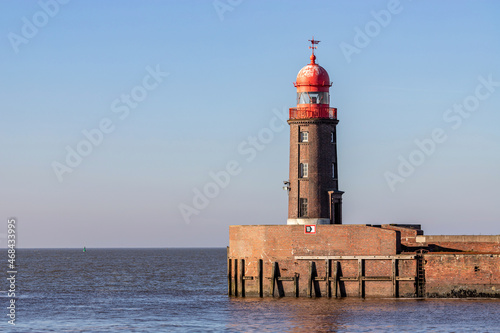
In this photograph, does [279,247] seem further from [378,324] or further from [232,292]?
[378,324]

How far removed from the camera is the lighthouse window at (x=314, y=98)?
5825 cm

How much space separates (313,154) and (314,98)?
149 inches

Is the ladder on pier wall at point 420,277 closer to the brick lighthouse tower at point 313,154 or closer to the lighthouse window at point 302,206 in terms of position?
the brick lighthouse tower at point 313,154

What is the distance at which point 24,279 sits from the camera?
89312 millimetres

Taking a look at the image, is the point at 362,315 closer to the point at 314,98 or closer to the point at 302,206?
the point at 302,206

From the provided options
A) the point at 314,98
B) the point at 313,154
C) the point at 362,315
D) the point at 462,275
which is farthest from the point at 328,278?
the point at 314,98

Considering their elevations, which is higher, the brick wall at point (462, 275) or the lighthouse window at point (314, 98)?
the lighthouse window at point (314, 98)

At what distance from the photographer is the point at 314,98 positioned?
58.3 meters

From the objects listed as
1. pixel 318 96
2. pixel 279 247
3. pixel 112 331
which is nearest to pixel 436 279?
pixel 279 247

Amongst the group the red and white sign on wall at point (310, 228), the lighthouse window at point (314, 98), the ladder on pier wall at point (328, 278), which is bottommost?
the ladder on pier wall at point (328, 278)

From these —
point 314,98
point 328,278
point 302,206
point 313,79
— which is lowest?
point 328,278

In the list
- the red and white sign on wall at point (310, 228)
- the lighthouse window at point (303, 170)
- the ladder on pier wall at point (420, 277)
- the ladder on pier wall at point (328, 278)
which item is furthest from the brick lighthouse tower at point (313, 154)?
the ladder on pier wall at point (420, 277)

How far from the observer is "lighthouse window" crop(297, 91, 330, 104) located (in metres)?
58.2

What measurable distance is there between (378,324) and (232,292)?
14654mm
